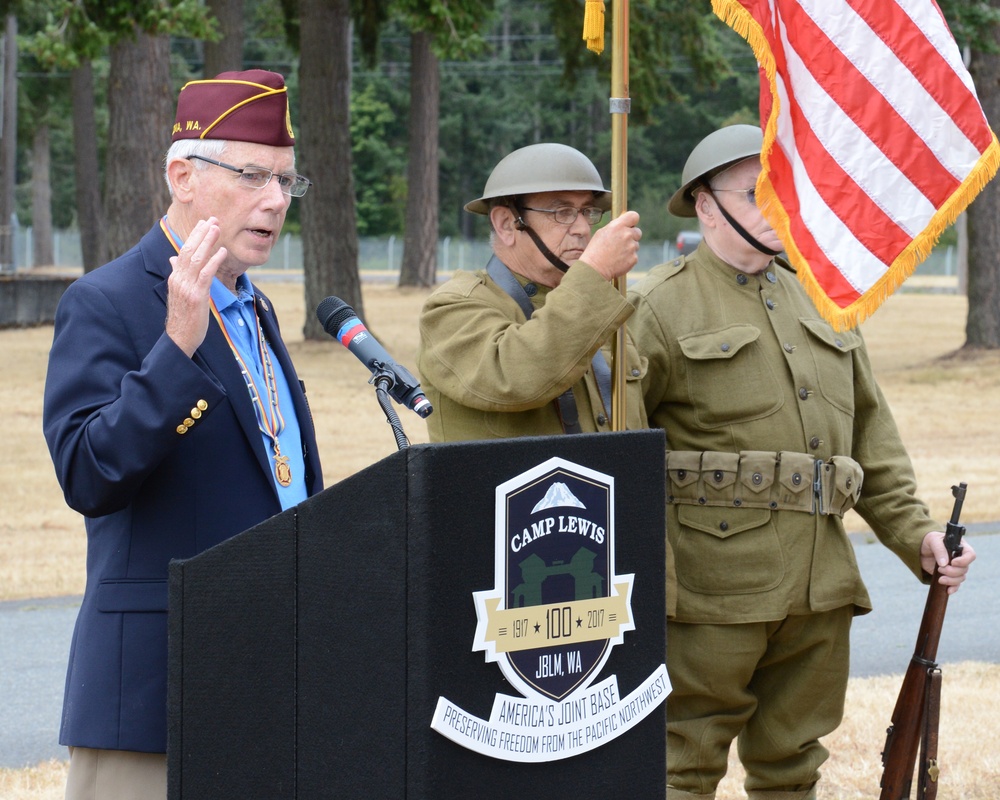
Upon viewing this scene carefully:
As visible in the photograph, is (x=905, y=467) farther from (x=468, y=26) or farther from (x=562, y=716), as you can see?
(x=468, y=26)

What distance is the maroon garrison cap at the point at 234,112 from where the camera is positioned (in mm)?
2598

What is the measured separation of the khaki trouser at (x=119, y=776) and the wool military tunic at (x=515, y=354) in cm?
90

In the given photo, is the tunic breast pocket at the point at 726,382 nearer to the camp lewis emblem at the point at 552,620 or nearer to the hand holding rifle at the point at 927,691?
the hand holding rifle at the point at 927,691

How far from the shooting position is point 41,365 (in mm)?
19109

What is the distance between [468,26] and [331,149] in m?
4.32

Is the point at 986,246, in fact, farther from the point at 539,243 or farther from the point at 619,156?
the point at 619,156

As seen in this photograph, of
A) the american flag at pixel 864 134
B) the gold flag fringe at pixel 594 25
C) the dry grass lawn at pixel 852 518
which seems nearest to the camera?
the gold flag fringe at pixel 594 25

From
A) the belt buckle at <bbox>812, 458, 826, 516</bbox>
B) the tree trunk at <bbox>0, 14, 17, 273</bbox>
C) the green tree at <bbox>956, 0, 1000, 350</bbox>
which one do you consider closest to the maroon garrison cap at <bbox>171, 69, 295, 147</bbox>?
the belt buckle at <bbox>812, 458, 826, 516</bbox>

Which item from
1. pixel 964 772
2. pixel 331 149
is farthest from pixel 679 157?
pixel 964 772

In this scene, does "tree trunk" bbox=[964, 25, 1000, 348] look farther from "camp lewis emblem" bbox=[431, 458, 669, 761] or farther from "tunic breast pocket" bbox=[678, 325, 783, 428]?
"camp lewis emblem" bbox=[431, 458, 669, 761]

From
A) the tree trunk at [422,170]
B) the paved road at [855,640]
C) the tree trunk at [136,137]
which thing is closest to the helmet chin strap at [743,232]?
the paved road at [855,640]

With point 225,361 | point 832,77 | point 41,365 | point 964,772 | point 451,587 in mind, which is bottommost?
point 41,365

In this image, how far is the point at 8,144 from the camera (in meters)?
38.1

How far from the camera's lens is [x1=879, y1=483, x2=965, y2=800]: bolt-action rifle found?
3762 mm
